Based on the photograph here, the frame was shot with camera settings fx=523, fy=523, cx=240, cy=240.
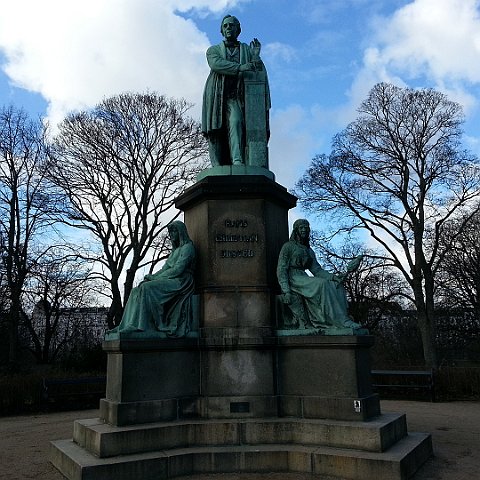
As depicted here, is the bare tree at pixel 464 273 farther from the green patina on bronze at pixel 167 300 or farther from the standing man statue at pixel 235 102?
the green patina on bronze at pixel 167 300

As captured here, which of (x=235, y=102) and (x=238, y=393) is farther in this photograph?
(x=235, y=102)

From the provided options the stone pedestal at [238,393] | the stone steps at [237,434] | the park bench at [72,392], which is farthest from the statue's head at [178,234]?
the park bench at [72,392]

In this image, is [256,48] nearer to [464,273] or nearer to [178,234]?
[178,234]

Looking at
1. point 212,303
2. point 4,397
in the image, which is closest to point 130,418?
point 212,303

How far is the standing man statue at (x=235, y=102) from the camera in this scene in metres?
8.73

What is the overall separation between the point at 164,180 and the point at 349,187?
30.7ft

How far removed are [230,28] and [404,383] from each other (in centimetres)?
1310

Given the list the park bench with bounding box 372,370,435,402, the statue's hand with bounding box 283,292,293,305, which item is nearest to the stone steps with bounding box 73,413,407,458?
→ the statue's hand with bounding box 283,292,293,305

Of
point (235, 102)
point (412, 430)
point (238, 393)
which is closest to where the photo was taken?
point (238, 393)

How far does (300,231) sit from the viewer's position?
8023mm

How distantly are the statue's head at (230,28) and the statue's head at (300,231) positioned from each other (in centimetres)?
350

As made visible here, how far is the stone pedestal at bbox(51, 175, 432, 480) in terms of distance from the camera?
6141 millimetres

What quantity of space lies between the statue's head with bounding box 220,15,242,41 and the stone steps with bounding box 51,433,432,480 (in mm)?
6574

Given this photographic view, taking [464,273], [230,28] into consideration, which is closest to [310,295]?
[230,28]
